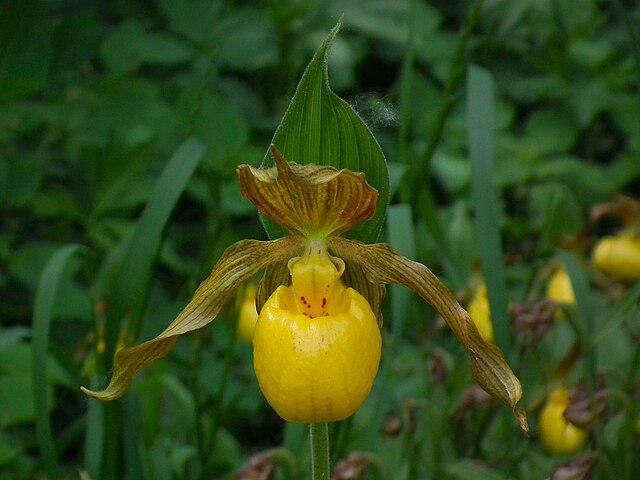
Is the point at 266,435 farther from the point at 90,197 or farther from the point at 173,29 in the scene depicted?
the point at 173,29

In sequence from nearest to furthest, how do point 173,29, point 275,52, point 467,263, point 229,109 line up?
1. point 467,263
2. point 229,109
3. point 173,29
4. point 275,52

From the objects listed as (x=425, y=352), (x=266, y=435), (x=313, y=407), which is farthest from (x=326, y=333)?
(x=266, y=435)

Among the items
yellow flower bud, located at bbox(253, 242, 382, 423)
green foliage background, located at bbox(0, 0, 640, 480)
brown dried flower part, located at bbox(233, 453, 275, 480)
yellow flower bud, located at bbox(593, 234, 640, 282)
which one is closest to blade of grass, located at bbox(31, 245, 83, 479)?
green foliage background, located at bbox(0, 0, 640, 480)

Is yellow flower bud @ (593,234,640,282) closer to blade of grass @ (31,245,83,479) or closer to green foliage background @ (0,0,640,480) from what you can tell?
green foliage background @ (0,0,640,480)

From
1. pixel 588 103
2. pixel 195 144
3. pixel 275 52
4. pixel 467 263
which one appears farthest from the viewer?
pixel 588 103

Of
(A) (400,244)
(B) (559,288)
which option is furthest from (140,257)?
(B) (559,288)

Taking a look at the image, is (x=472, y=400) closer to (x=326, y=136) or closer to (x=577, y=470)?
(x=577, y=470)
